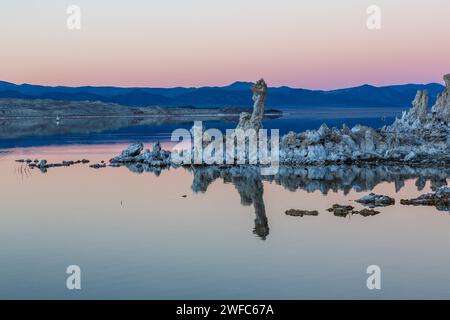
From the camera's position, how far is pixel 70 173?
139 ft

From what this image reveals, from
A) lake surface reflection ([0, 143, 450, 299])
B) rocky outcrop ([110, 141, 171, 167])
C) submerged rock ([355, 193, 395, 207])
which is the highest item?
rocky outcrop ([110, 141, 171, 167])

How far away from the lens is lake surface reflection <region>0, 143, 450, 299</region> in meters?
17.5

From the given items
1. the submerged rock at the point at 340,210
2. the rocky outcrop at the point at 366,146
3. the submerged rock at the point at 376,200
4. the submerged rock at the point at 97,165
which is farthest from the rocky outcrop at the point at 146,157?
the submerged rock at the point at 340,210

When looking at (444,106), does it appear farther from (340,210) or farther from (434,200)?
(340,210)

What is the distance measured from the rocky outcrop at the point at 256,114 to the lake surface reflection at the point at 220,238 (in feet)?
30.9

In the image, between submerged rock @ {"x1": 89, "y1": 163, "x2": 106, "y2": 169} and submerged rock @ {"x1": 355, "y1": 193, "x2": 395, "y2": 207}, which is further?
submerged rock @ {"x1": 89, "y1": 163, "x2": 106, "y2": 169}

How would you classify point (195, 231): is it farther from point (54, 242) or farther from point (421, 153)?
point (421, 153)

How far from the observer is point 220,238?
2309 centimetres

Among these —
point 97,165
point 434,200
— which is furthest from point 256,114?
point 434,200

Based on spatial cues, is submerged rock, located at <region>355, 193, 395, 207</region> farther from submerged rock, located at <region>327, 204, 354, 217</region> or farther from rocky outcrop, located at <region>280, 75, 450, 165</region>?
rocky outcrop, located at <region>280, 75, 450, 165</region>

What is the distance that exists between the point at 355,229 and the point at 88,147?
1709 inches

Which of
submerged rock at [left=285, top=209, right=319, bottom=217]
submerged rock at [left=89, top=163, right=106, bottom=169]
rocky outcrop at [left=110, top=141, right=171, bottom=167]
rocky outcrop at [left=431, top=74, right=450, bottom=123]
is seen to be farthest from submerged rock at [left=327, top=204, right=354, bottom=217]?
rocky outcrop at [left=431, top=74, right=450, bottom=123]

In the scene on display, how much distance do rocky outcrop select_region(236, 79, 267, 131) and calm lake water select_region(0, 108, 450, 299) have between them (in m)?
9.63
